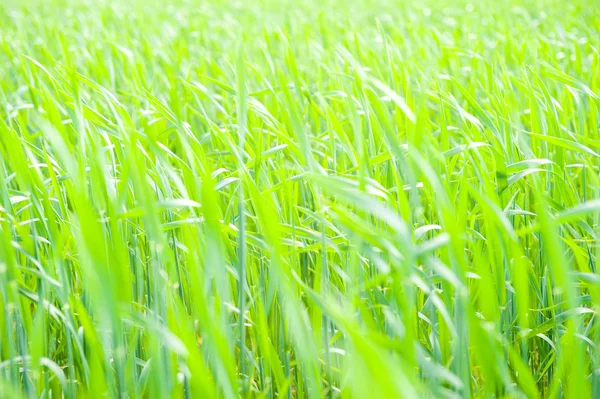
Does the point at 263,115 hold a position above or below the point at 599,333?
above

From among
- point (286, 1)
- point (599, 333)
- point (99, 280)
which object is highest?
point (286, 1)

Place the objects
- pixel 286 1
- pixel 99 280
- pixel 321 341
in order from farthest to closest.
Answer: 1. pixel 286 1
2. pixel 321 341
3. pixel 99 280

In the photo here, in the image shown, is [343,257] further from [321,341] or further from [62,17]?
[62,17]

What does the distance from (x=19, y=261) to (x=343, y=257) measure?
575 mm

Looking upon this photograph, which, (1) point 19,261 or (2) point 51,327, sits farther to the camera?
(1) point 19,261

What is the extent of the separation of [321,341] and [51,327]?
0.41m

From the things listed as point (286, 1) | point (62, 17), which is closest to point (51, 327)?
point (62, 17)

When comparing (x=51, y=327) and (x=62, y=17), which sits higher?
(x=62, y=17)

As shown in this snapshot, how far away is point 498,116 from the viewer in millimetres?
1036

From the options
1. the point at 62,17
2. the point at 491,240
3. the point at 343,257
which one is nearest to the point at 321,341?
the point at 343,257

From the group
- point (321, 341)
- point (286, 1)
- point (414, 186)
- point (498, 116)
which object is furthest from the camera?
point (286, 1)

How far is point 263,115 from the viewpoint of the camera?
1.06m

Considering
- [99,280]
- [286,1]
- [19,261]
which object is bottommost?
[19,261]

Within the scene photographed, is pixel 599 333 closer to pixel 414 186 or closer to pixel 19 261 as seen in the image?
pixel 414 186
